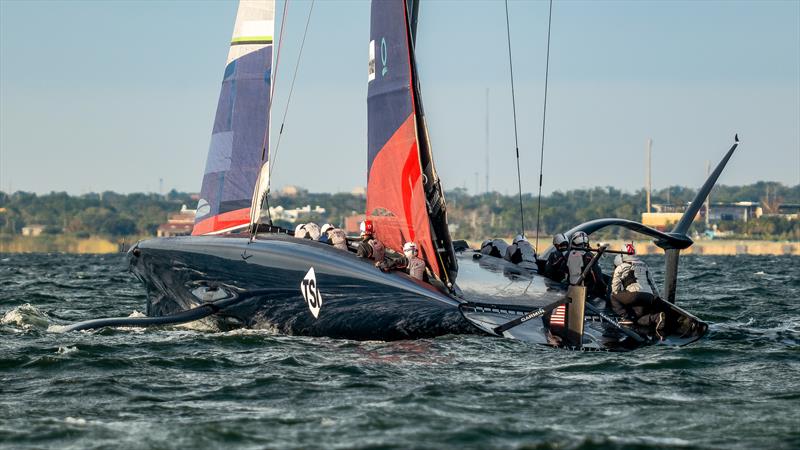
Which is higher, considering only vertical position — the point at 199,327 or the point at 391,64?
the point at 391,64

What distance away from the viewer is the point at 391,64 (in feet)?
40.0

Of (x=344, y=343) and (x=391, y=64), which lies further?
(x=391, y=64)

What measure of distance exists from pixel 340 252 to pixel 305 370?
203 centimetres

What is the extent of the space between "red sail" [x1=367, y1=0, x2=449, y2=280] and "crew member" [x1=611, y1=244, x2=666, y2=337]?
1757 millimetres

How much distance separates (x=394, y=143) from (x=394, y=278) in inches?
59.1

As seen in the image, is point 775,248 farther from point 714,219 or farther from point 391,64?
point 391,64

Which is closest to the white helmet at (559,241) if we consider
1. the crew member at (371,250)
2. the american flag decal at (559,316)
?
the crew member at (371,250)

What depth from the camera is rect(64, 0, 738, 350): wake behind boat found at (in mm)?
10984

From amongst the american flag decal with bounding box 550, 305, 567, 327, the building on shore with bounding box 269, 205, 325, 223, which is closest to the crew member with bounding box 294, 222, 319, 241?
the american flag decal with bounding box 550, 305, 567, 327

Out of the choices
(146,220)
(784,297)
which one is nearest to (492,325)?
(784,297)

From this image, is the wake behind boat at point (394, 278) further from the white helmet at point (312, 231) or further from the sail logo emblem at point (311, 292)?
the white helmet at point (312, 231)

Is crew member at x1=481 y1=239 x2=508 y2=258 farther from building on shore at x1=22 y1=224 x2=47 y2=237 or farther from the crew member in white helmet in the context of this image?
building on shore at x1=22 y1=224 x2=47 y2=237

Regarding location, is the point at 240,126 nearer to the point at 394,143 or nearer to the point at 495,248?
the point at 495,248

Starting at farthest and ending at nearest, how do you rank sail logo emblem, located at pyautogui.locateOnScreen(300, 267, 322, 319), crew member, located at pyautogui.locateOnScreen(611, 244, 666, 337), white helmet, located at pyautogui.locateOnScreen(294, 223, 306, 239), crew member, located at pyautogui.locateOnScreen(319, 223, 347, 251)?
1. white helmet, located at pyautogui.locateOnScreen(294, 223, 306, 239)
2. crew member, located at pyautogui.locateOnScreen(319, 223, 347, 251)
3. crew member, located at pyautogui.locateOnScreen(611, 244, 666, 337)
4. sail logo emblem, located at pyautogui.locateOnScreen(300, 267, 322, 319)
